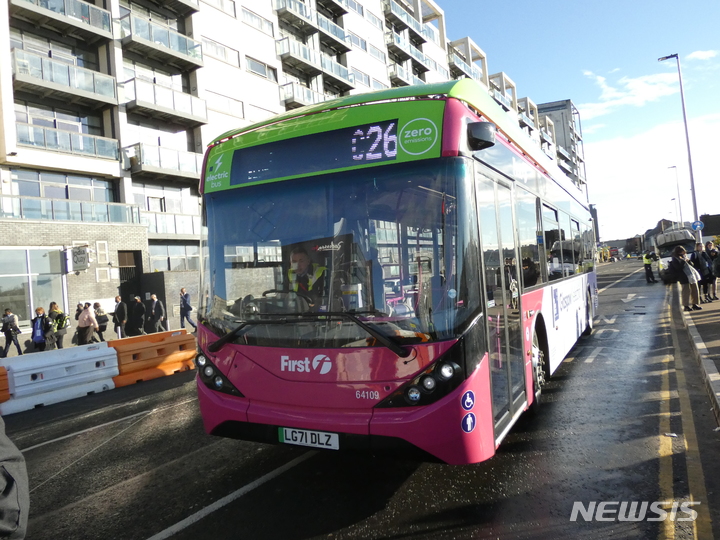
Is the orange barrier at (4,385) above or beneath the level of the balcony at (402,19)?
beneath

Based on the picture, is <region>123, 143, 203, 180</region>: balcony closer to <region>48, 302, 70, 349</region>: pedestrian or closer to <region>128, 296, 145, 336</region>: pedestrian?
<region>128, 296, 145, 336</region>: pedestrian

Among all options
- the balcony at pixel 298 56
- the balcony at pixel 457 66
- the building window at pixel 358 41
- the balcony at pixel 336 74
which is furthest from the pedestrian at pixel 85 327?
the balcony at pixel 457 66

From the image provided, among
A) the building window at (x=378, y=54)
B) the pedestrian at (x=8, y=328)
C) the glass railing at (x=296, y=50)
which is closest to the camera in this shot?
the pedestrian at (x=8, y=328)

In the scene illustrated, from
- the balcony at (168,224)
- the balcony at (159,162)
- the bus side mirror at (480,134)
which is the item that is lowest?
the bus side mirror at (480,134)

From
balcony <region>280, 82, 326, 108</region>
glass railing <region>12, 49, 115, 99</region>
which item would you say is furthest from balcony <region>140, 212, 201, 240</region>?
balcony <region>280, 82, 326, 108</region>

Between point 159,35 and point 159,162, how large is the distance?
20.1 feet

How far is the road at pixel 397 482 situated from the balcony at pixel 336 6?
3654 cm

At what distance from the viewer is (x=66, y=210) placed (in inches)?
798

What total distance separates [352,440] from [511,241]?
240 cm

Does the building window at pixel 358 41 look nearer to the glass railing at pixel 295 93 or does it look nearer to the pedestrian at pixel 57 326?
the glass railing at pixel 295 93

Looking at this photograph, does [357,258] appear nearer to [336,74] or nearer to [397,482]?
[397,482]

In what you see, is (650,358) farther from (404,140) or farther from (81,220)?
(81,220)

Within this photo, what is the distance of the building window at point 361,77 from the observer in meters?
39.2

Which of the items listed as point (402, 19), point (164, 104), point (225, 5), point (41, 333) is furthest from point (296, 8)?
point (41, 333)
